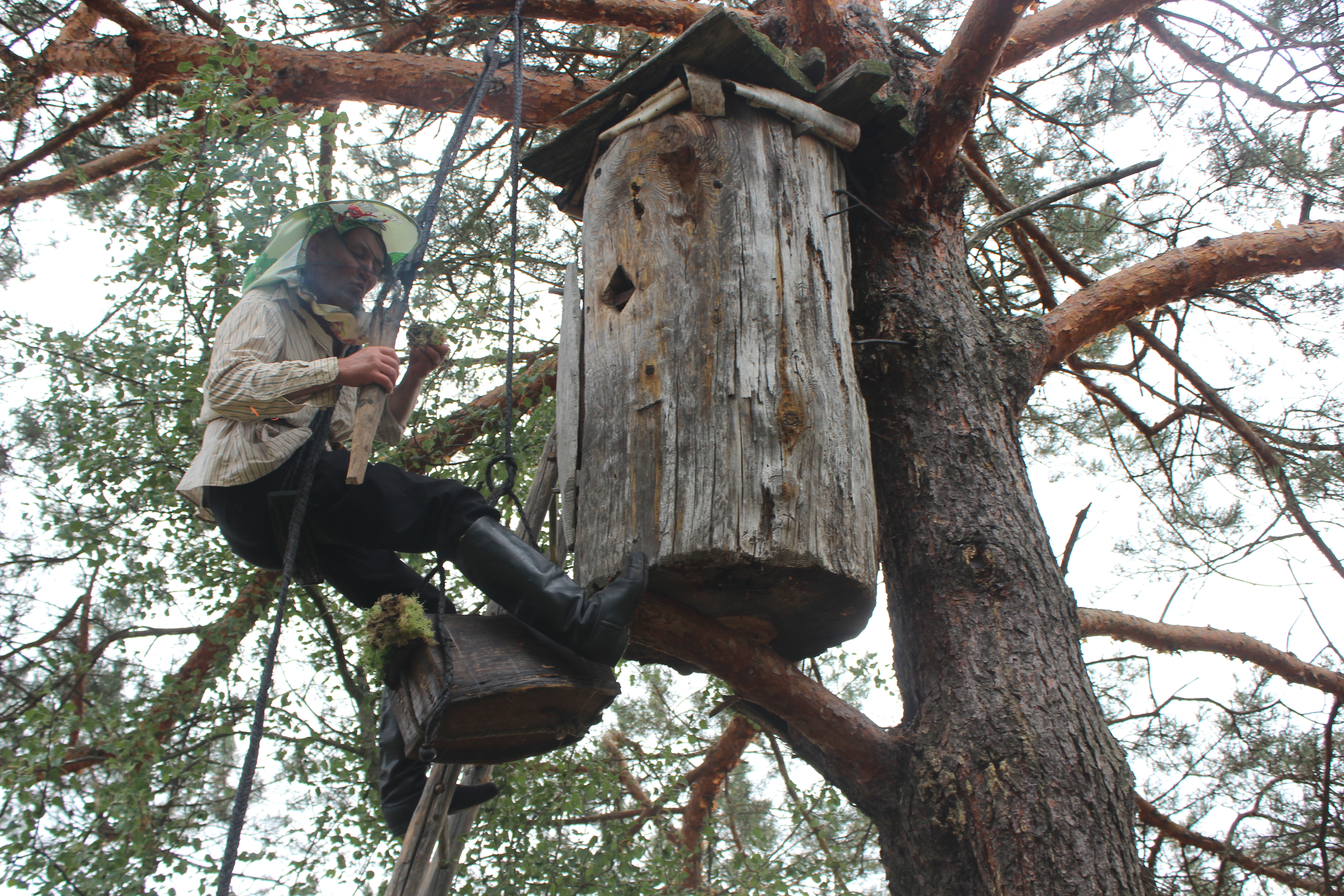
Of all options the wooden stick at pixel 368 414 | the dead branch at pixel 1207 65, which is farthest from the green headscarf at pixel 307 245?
the dead branch at pixel 1207 65

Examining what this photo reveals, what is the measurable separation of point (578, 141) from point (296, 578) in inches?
63.5

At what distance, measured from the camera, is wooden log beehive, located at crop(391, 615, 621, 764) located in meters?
1.86

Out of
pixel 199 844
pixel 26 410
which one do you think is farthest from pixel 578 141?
pixel 26 410

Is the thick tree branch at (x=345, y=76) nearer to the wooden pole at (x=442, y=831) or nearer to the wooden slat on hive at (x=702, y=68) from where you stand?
the wooden slat on hive at (x=702, y=68)

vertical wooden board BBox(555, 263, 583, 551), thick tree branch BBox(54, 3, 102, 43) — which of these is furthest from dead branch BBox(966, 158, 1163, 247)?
thick tree branch BBox(54, 3, 102, 43)

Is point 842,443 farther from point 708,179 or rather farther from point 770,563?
point 708,179

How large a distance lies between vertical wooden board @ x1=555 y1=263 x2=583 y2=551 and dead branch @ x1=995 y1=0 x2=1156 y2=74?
8.75 feet

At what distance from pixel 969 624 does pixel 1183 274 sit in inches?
81.2

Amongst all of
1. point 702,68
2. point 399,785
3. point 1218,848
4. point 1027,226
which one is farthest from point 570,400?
point 1218,848

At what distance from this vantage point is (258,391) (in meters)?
2.18

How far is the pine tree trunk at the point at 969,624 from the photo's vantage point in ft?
6.46

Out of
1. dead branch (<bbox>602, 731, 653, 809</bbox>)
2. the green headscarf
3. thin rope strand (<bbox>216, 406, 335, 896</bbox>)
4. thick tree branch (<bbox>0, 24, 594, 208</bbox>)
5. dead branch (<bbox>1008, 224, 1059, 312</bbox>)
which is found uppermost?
thick tree branch (<bbox>0, 24, 594, 208</bbox>)

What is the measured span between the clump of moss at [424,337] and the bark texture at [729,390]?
0.42m

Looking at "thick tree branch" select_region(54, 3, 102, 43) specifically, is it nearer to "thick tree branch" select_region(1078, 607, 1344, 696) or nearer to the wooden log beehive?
the wooden log beehive
